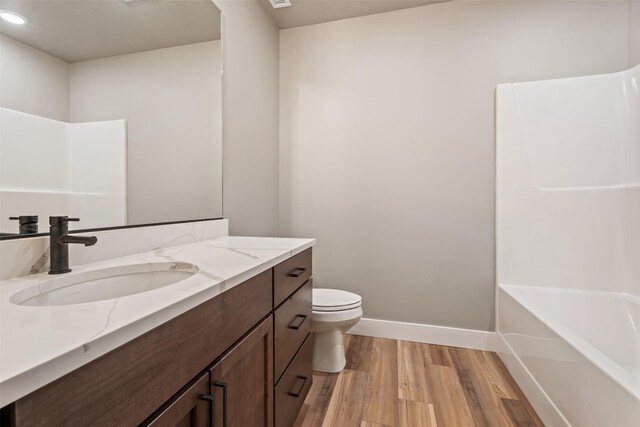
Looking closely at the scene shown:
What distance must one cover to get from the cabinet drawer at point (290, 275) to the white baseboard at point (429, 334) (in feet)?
3.45

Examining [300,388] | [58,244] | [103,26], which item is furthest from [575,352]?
[103,26]

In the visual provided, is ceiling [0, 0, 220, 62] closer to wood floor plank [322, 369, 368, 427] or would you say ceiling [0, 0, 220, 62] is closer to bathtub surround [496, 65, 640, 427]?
wood floor plank [322, 369, 368, 427]

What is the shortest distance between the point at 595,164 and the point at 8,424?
Answer: 262cm

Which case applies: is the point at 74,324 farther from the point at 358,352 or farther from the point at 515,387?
the point at 515,387

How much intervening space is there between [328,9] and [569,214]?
2171 mm

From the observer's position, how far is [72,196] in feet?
3.04

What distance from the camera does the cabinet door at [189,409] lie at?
1.81 feet

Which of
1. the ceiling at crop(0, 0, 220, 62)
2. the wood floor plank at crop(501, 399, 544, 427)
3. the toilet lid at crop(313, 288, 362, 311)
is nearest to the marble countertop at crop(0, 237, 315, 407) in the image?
the ceiling at crop(0, 0, 220, 62)

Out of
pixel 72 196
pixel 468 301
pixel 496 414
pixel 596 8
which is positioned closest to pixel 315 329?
pixel 496 414

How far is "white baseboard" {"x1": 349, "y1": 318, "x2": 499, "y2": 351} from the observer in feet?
6.84

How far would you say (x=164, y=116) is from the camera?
1.29 meters

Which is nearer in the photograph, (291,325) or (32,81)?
(32,81)

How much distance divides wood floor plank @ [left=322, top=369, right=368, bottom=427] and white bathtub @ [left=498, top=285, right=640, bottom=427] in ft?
2.77

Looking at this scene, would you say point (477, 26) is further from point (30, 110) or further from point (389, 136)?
point (30, 110)
